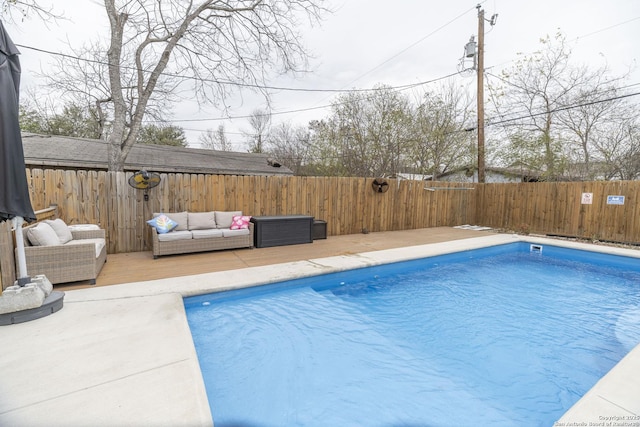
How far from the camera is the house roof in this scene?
331 inches

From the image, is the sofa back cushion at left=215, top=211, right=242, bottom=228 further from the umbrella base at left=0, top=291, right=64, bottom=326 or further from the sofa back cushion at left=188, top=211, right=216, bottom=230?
the umbrella base at left=0, top=291, right=64, bottom=326

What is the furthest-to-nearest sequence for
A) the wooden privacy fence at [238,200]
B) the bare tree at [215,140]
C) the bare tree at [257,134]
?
the bare tree at [215,140], the bare tree at [257,134], the wooden privacy fence at [238,200]

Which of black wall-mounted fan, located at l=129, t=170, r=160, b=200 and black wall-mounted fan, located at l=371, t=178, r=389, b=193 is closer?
black wall-mounted fan, located at l=129, t=170, r=160, b=200

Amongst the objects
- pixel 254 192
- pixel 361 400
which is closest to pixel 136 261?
pixel 254 192

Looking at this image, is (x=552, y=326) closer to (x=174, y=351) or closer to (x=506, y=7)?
(x=174, y=351)

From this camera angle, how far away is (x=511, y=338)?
3.21 m

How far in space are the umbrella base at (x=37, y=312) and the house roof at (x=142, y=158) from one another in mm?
7103

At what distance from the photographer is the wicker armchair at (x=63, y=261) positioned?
11.3 feet

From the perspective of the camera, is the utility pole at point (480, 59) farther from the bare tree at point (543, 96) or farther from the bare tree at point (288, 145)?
the bare tree at point (288, 145)

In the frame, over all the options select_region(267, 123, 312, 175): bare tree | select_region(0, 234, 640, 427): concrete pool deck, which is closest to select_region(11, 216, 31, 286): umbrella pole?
select_region(0, 234, 640, 427): concrete pool deck

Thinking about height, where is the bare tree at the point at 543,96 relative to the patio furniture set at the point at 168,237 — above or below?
above

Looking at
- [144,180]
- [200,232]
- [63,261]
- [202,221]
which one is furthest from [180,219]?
[63,261]

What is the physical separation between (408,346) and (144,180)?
211 inches

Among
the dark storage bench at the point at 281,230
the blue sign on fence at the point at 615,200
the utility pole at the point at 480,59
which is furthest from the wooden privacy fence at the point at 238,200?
the blue sign on fence at the point at 615,200
